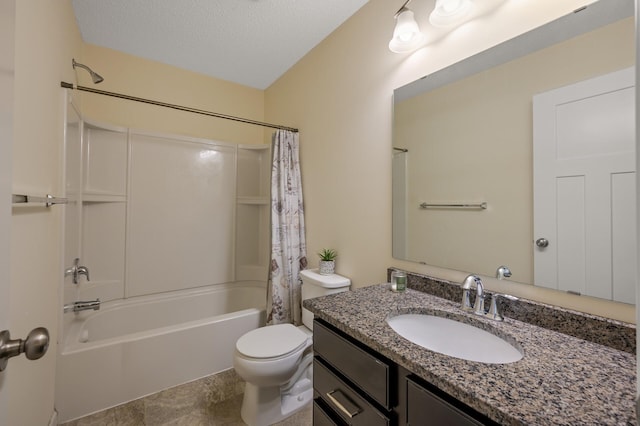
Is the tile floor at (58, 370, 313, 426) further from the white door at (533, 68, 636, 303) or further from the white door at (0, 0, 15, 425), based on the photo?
the white door at (533, 68, 636, 303)

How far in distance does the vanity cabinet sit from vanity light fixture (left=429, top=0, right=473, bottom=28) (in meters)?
1.39

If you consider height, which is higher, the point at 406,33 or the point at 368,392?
the point at 406,33

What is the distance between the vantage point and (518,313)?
0.99 metres

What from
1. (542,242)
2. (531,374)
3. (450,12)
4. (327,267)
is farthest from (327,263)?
(450,12)

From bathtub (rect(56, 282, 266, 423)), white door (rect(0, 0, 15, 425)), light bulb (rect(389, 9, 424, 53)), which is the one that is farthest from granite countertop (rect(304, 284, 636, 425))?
bathtub (rect(56, 282, 266, 423))

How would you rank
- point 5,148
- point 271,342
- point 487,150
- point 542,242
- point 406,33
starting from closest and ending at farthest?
point 5,148 < point 542,242 < point 487,150 < point 406,33 < point 271,342

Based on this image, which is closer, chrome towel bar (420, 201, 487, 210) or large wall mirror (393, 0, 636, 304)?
large wall mirror (393, 0, 636, 304)

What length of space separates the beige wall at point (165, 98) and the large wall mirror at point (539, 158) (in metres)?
2.12

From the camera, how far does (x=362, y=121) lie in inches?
68.2

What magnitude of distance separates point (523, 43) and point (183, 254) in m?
2.81

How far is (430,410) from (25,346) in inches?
34.3

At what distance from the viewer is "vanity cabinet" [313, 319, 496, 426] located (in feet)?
2.16

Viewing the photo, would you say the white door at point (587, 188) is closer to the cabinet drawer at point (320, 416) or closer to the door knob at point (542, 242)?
the door knob at point (542, 242)

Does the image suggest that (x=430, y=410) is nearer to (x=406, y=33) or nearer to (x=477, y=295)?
(x=477, y=295)
